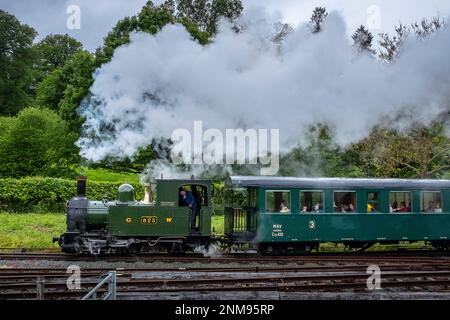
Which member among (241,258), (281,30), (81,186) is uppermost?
(281,30)

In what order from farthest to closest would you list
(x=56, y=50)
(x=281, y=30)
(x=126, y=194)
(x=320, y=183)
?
(x=56, y=50) < (x=281, y=30) < (x=320, y=183) < (x=126, y=194)

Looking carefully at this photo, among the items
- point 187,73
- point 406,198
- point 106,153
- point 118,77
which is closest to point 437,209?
point 406,198

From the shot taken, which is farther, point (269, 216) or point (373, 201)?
point (373, 201)

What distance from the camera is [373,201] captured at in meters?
16.2

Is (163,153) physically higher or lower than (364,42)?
lower

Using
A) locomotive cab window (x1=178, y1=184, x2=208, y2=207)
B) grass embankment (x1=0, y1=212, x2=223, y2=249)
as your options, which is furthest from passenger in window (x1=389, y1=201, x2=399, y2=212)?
grass embankment (x1=0, y1=212, x2=223, y2=249)

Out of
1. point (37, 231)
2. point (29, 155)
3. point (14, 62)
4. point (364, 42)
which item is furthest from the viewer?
point (14, 62)

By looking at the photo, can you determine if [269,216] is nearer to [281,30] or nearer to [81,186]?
[81,186]

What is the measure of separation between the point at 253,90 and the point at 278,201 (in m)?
4.24

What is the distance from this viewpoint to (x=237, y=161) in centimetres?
1961

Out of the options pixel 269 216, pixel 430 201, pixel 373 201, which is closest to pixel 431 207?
pixel 430 201

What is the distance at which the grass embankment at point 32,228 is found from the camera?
18.6 metres

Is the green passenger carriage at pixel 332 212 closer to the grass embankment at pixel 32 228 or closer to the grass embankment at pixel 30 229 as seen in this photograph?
the grass embankment at pixel 32 228

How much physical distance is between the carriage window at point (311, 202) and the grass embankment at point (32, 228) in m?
5.65
